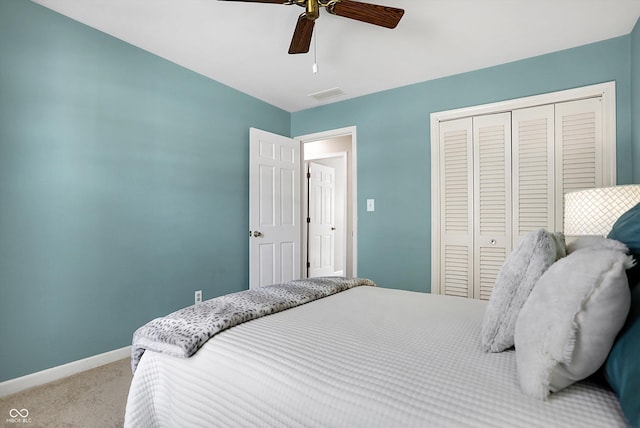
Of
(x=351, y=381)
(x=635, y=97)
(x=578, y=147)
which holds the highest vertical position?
(x=635, y=97)

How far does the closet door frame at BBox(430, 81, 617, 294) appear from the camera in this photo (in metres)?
2.42

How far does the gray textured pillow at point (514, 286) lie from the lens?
0.93m

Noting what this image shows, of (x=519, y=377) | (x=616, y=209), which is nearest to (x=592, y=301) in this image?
(x=519, y=377)

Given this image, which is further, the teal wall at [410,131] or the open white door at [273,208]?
the open white door at [273,208]

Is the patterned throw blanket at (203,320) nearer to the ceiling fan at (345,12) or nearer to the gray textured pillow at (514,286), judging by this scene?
the gray textured pillow at (514,286)

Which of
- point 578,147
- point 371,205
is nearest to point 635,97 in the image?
point 578,147

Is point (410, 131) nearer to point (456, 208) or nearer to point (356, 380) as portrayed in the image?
point (456, 208)

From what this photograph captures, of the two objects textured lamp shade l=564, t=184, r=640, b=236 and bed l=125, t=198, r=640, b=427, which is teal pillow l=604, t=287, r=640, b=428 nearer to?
bed l=125, t=198, r=640, b=427

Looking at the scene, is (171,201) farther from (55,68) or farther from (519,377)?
(519,377)

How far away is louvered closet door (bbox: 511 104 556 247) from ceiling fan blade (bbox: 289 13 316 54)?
6.44 ft

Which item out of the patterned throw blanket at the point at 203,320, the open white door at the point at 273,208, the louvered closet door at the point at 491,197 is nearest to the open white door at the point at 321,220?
the open white door at the point at 273,208

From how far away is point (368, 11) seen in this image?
5.63ft

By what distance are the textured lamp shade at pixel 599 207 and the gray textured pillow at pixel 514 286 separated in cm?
108

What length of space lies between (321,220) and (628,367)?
5077 millimetres
